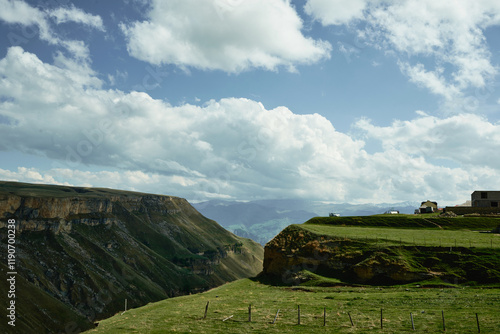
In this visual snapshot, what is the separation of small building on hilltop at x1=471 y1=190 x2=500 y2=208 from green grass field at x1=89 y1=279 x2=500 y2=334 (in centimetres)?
9105

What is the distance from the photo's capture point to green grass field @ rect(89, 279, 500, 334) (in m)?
34.9

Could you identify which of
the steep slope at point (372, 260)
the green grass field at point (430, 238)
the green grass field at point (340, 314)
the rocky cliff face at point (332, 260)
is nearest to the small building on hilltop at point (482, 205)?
the green grass field at point (430, 238)

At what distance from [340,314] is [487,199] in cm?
11629

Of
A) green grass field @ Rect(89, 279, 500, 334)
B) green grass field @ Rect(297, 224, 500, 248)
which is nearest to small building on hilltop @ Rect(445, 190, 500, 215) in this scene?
green grass field @ Rect(297, 224, 500, 248)

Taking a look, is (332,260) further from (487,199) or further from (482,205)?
(487,199)

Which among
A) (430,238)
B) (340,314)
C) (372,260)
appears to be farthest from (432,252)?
(340,314)

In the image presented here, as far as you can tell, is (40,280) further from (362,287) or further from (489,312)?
(489,312)

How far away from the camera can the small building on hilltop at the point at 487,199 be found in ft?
410

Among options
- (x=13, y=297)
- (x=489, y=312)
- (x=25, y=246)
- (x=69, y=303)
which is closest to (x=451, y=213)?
(x=489, y=312)

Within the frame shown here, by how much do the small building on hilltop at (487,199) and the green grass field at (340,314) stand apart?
91053 millimetres

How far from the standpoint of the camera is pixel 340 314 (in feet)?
134

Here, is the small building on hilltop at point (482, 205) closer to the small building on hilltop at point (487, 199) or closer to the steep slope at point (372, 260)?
the small building on hilltop at point (487, 199)

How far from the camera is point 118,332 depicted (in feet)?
127

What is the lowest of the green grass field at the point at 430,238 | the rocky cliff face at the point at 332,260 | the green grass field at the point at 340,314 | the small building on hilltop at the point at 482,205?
the green grass field at the point at 340,314
